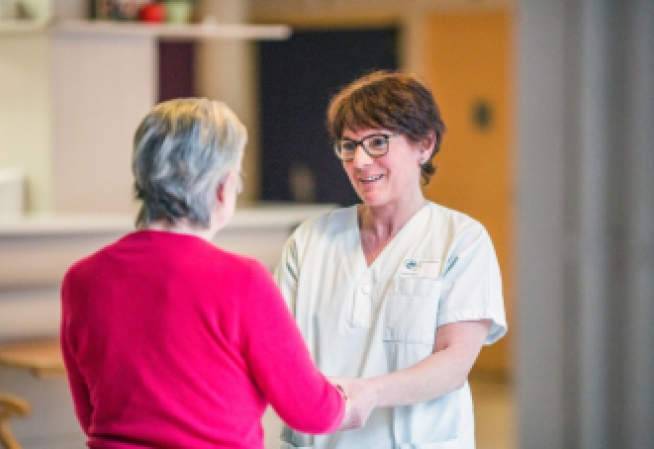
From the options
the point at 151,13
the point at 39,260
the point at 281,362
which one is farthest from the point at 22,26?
the point at 281,362

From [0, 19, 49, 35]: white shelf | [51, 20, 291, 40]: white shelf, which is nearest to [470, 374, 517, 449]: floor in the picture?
[51, 20, 291, 40]: white shelf

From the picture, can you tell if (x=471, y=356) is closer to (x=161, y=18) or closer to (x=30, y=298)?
(x=30, y=298)

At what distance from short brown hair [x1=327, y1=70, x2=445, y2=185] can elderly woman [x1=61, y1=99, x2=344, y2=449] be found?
372 millimetres

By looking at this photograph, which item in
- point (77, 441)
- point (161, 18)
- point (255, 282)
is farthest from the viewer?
point (161, 18)

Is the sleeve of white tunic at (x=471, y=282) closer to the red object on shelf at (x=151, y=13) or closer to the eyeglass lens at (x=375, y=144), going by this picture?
the eyeglass lens at (x=375, y=144)

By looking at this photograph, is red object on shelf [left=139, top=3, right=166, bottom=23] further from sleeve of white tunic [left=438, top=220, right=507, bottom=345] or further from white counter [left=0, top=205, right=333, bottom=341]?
sleeve of white tunic [left=438, top=220, right=507, bottom=345]

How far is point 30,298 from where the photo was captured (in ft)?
11.4

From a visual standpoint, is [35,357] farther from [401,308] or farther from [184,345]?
[184,345]

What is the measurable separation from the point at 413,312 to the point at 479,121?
14.9 ft

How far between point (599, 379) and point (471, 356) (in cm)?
201

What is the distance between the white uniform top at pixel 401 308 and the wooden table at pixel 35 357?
148cm

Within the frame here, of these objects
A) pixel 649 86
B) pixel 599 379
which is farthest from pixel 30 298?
pixel 649 86

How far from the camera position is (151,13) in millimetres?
4125

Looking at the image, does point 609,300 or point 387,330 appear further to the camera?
point 609,300
